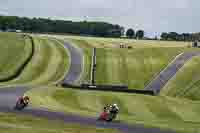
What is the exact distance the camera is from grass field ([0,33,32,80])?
3511 inches

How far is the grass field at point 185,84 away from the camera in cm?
7638

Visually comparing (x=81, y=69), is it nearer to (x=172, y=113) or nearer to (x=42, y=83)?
(x=42, y=83)

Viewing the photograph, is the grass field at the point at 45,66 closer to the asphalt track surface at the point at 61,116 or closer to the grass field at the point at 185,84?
the asphalt track surface at the point at 61,116

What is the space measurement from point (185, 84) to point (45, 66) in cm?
3176

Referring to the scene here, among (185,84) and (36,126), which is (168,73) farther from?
(36,126)

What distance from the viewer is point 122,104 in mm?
59312

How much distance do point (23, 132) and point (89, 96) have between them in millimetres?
25830

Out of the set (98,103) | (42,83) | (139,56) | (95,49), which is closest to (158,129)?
(98,103)

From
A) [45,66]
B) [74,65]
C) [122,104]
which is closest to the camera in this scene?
[122,104]

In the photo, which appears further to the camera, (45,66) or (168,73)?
(45,66)

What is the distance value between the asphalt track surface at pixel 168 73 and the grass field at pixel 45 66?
60.9 ft

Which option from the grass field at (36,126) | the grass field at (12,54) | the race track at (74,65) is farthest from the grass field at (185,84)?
the grass field at (36,126)

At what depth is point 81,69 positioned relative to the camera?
95.8 meters

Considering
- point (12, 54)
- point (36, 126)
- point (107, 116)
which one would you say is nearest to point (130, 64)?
point (12, 54)
